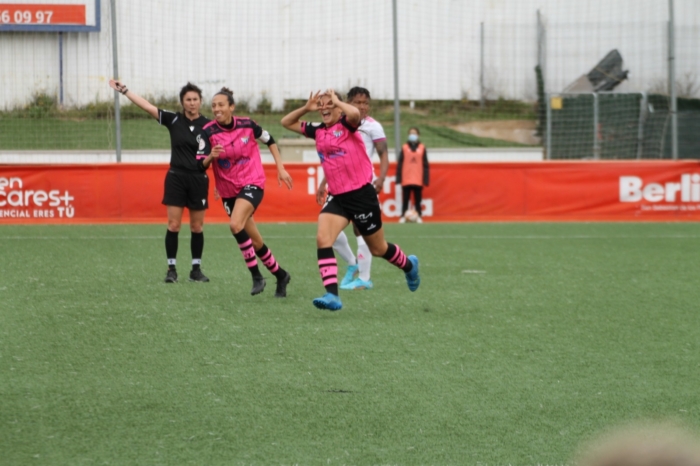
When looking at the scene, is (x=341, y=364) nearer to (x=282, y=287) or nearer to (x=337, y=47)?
(x=282, y=287)

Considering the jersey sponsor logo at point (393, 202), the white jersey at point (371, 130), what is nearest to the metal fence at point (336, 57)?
the jersey sponsor logo at point (393, 202)

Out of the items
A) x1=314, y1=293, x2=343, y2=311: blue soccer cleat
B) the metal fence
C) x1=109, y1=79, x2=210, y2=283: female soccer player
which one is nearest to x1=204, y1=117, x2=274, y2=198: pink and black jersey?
x1=109, y1=79, x2=210, y2=283: female soccer player

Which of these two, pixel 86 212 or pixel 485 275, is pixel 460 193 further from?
pixel 485 275

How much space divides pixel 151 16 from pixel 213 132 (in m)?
9.84

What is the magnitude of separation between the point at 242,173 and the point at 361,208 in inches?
57.4

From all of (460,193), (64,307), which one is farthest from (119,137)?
(64,307)

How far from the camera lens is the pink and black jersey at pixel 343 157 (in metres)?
7.42

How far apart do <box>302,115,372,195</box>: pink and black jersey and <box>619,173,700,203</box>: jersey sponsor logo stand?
34.8 feet

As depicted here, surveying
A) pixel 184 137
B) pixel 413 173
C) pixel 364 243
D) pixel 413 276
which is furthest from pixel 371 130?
pixel 413 173

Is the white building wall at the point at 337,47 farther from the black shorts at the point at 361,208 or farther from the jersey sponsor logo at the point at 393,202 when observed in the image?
the black shorts at the point at 361,208

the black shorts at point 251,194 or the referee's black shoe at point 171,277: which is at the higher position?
the black shorts at point 251,194

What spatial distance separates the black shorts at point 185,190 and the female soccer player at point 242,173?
2.90 ft

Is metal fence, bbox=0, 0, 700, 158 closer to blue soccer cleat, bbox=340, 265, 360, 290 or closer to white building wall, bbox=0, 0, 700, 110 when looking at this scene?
white building wall, bbox=0, 0, 700, 110

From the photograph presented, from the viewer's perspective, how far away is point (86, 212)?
1647 centimetres
